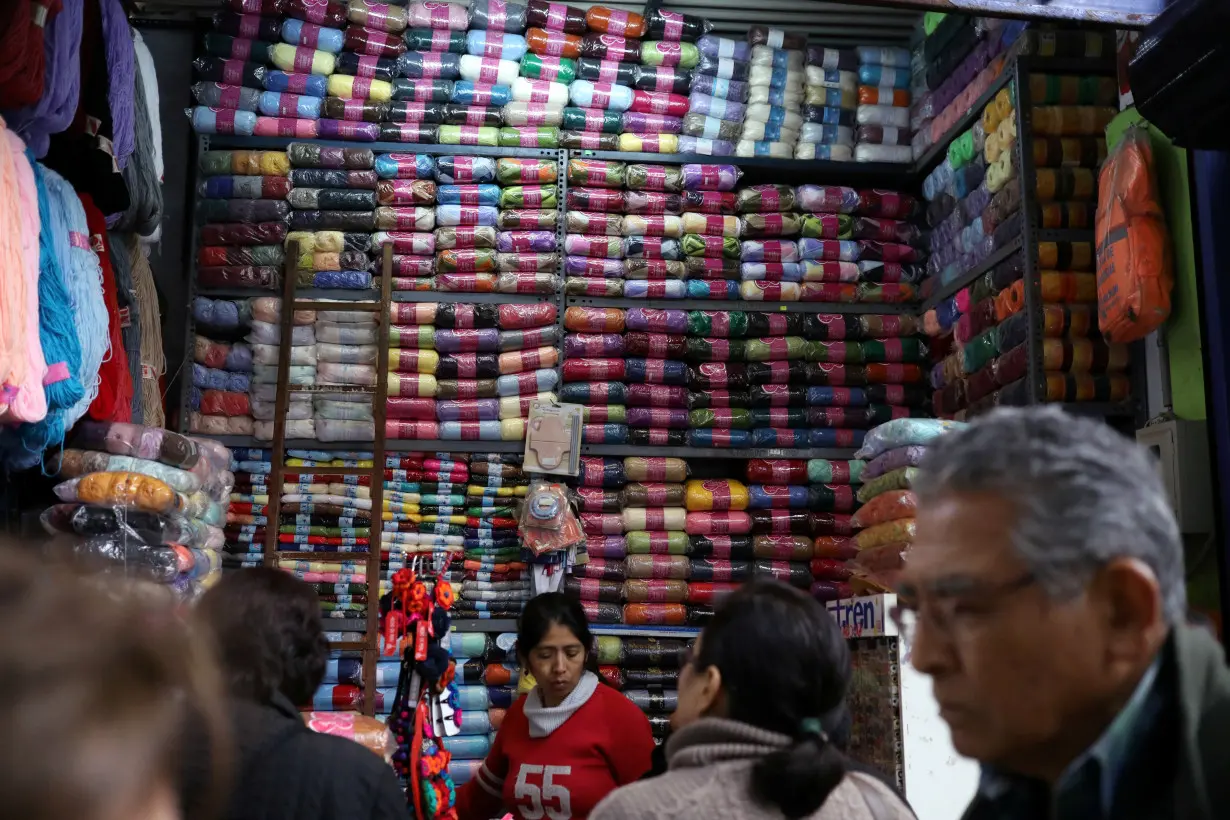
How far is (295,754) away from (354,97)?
444cm

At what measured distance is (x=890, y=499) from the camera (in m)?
4.31

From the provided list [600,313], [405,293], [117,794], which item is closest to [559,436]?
[600,313]

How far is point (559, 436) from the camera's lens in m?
5.52

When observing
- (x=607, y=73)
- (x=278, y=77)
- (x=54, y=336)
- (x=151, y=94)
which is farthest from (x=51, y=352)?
(x=607, y=73)

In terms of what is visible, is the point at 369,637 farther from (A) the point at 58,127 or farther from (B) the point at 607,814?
(B) the point at 607,814

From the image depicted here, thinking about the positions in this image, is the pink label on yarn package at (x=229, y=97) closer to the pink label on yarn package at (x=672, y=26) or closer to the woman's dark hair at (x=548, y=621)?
the pink label on yarn package at (x=672, y=26)

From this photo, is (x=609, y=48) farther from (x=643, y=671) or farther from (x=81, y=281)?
(x=643, y=671)

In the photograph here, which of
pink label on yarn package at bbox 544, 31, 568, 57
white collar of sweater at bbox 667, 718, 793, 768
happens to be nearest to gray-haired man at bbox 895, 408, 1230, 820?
white collar of sweater at bbox 667, 718, 793, 768

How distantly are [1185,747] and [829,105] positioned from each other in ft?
17.9

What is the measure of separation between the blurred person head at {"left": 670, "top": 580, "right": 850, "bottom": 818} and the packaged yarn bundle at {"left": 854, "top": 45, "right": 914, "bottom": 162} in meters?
4.47

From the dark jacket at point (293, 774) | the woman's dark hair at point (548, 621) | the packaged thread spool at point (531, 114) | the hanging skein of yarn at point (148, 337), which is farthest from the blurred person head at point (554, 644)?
the packaged thread spool at point (531, 114)

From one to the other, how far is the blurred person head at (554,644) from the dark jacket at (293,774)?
1487 millimetres

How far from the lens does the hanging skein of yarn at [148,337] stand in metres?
5.12

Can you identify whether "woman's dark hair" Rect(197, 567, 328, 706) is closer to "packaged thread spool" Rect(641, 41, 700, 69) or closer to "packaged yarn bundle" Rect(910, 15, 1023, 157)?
"packaged yarn bundle" Rect(910, 15, 1023, 157)
